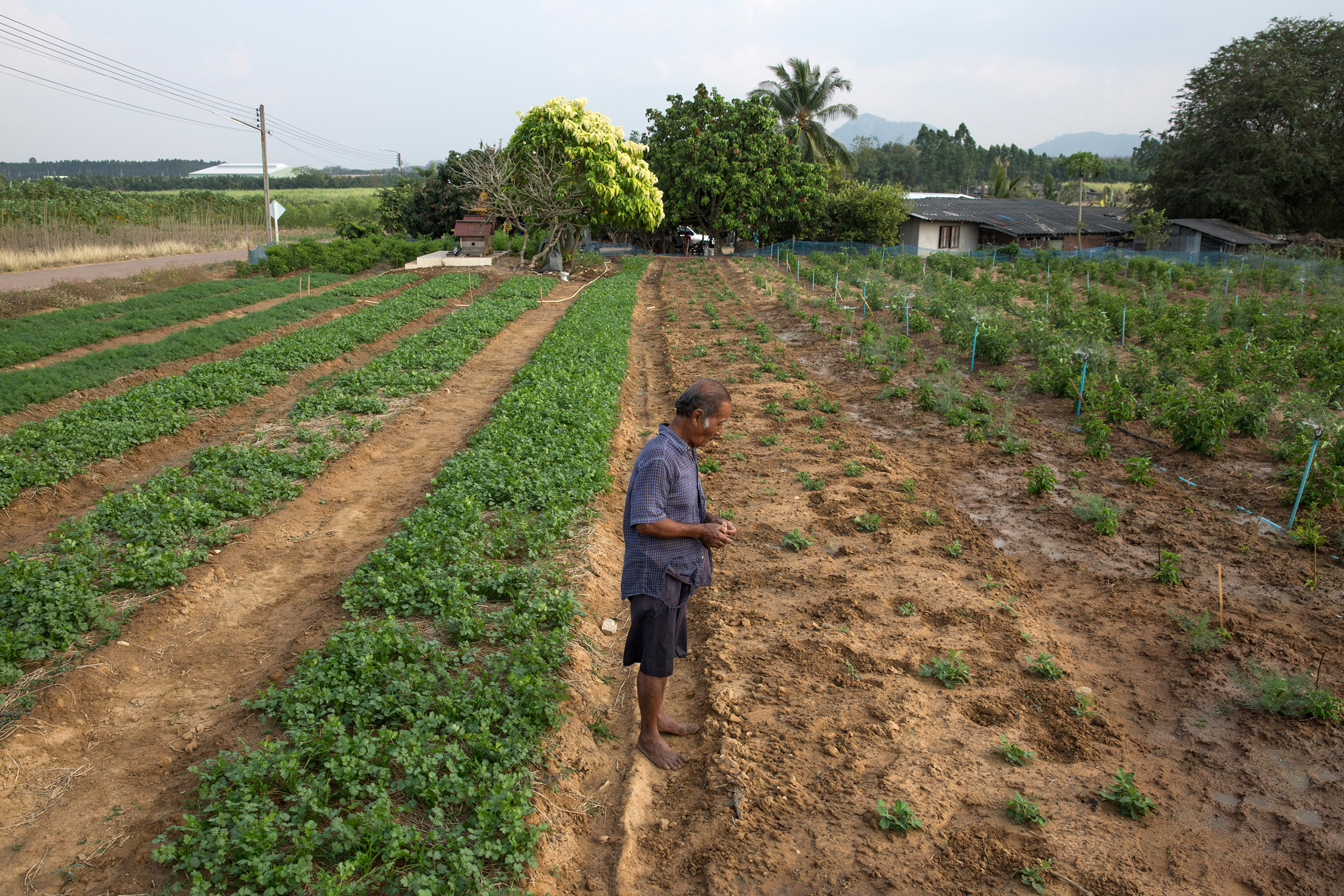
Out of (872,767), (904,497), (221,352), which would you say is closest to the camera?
(872,767)

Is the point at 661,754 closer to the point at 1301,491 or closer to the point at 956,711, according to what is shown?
the point at 956,711

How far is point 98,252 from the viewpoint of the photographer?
34375mm

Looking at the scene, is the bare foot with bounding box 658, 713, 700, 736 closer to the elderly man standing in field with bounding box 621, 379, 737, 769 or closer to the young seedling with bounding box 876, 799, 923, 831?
the elderly man standing in field with bounding box 621, 379, 737, 769

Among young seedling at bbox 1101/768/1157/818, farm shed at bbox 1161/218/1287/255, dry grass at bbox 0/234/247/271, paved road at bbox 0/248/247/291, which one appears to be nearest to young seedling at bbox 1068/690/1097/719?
young seedling at bbox 1101/768/1157/818

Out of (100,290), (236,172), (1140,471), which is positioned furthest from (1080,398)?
(236,172)

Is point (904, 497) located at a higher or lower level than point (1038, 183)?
lower

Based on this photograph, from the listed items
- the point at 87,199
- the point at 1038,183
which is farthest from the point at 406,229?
the point at 1038,183

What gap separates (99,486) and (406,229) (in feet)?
147

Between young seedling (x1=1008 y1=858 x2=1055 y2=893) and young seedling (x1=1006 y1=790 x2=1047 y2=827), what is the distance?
229 mm

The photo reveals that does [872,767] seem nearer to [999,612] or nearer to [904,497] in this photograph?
[999,612]

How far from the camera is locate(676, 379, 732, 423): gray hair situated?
3584 millimetres

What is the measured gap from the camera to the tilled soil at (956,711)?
3.33 metres

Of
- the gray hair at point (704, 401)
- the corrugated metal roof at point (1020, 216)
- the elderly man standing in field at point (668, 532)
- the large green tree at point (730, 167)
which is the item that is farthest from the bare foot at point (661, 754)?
the corrugated metal roof at point (1020, 216)

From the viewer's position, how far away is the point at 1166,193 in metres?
43.1
